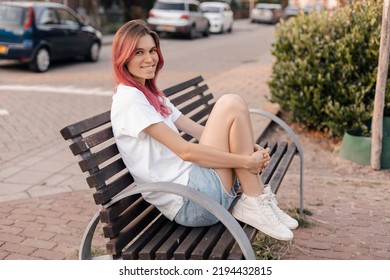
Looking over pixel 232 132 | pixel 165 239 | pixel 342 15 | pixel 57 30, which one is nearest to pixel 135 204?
pixel 165 239

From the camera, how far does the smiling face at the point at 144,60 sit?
3.02 metres

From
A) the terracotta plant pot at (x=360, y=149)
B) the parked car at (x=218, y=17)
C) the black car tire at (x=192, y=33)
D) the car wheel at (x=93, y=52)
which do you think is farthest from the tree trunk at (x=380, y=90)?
the parked car at (x=218, y=17)

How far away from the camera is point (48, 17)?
42.9ft

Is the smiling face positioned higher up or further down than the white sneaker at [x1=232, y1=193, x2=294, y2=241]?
higher up

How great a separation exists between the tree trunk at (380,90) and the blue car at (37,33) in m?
8.66

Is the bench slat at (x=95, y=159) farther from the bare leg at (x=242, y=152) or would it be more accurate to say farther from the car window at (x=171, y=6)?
the car window at (x=171, y=6)

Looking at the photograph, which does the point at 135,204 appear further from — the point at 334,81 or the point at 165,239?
the point at 334,81

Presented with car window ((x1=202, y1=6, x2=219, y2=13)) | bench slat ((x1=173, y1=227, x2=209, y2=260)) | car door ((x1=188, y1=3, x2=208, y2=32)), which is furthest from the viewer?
car window ((x1=202, y1=6, x2=219, y2=13))

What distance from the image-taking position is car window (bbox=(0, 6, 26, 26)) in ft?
40.6

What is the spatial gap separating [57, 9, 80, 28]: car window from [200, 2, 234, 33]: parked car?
46.7 feet

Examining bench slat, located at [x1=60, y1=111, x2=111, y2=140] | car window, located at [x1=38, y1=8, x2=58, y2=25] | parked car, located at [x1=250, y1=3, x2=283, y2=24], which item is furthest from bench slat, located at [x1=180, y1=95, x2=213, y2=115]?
parked car, located at [x1=250, y1=3, x2=283, y2=24]

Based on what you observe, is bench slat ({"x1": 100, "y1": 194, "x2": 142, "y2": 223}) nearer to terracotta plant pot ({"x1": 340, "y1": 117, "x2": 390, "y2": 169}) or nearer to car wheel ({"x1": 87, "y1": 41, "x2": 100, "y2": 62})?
terracotta plant pot ({"x1": 340, "y1": 117, "x2": 390, "y2": 169})

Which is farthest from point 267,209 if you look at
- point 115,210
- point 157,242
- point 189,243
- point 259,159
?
point 115,210
